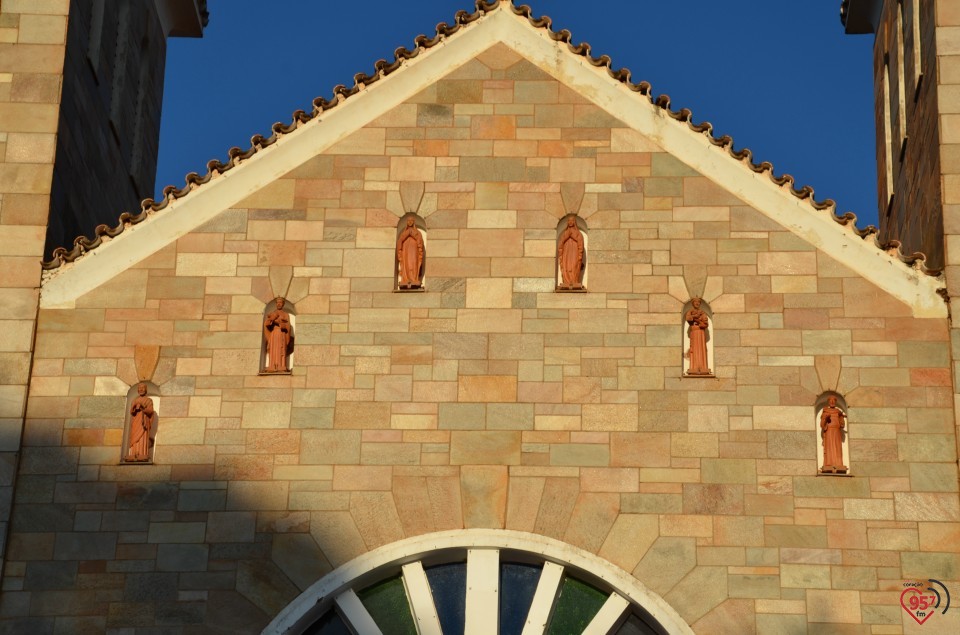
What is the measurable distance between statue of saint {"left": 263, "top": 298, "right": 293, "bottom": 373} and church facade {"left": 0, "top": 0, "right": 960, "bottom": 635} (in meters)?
0.04

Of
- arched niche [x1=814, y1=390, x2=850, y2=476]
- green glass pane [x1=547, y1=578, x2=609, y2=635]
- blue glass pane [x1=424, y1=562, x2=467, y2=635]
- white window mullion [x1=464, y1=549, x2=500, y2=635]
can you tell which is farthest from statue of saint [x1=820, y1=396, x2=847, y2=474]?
blue glass pane [x1=424, y1=562, x2=467, y2=635]

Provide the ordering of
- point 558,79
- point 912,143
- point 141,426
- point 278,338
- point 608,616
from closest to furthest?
point 608,616 < point 141,426 < point 278,338 < point 558,79 < point 912,143

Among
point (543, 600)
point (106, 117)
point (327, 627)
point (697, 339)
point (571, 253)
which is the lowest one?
point (327, 627)

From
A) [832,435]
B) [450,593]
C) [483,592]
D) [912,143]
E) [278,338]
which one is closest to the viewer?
[483,592]

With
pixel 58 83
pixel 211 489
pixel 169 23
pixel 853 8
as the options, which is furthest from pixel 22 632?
pixel 853 8

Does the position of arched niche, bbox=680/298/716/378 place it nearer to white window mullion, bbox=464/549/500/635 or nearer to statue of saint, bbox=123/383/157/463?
white window mullion, bbox=464/549/500/635

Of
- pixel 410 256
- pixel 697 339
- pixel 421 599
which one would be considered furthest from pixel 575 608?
pixel 410 256

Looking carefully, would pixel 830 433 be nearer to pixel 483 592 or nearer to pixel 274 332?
pixel 483 592

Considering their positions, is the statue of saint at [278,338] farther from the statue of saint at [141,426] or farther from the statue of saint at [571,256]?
the statue of saint at [571,256]

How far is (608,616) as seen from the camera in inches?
1072

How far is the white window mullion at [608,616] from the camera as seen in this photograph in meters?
27.1

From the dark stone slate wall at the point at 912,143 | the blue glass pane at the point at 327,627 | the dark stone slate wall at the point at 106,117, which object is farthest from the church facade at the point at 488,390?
the dark stone slate wall at the point at 106,117

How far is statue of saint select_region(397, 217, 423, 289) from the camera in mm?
29031

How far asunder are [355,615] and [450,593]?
3.82 ft
